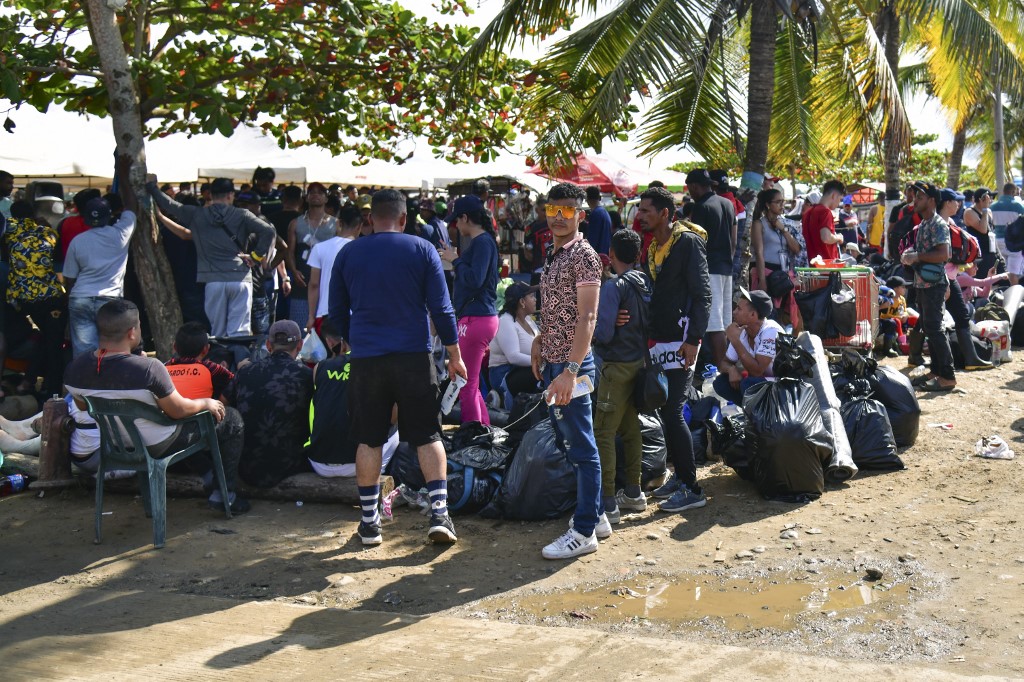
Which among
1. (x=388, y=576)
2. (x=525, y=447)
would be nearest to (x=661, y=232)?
(x=525, y=447)

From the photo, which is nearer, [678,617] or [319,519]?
[678,617]

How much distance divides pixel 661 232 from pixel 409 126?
10.7 feet

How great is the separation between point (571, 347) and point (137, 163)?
453 centimetres

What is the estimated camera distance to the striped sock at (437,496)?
568 centimetres

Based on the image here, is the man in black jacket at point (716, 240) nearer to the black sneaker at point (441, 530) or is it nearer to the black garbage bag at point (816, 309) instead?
the black garbage bag at point (816, 309)

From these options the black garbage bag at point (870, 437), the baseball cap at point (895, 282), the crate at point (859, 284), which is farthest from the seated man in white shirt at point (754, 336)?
the baseball cap at point (895, 282)

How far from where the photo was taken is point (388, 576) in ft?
17.5

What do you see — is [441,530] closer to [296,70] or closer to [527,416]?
[527,416]

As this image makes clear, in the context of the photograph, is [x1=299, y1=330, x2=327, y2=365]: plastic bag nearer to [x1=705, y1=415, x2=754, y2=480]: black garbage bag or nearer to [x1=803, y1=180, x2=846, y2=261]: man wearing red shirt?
[x1=705, y1=415, x2=754, y2=480]: black garbage bag

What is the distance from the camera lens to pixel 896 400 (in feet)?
23.8

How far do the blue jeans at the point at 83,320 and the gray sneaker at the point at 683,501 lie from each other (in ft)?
16.1

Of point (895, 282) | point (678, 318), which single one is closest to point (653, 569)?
point (678, 318)

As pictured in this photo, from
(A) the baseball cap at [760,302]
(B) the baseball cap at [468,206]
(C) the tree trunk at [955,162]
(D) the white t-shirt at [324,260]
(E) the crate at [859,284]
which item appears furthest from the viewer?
(C) the tree trunk at [955,162]

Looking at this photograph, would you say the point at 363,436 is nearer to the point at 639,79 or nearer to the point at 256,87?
the point at 256,87
